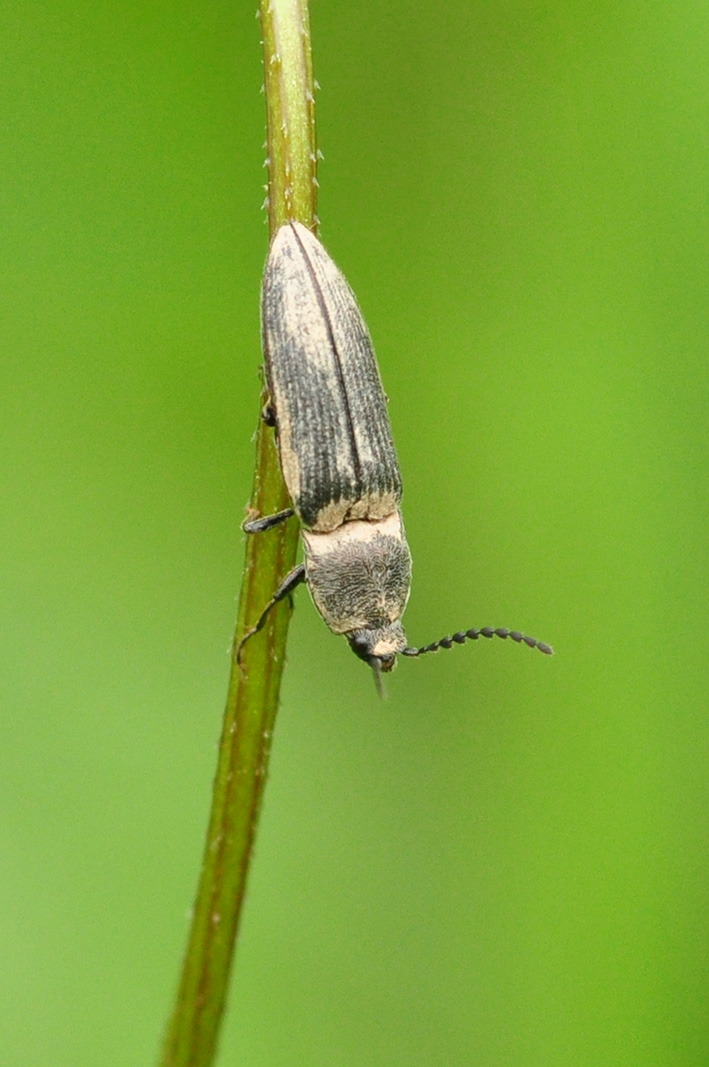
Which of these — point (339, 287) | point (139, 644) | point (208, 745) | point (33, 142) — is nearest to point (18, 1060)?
point (208, 745)

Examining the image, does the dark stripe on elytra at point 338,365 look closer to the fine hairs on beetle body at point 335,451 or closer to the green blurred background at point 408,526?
the fine hairs on beetle body at point 335,451

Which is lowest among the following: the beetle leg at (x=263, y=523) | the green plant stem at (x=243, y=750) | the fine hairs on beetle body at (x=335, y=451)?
the green plant stem at (x=243, y=750)

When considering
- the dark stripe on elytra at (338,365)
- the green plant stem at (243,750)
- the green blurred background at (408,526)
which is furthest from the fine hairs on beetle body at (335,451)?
the green blurred background at (408,526)

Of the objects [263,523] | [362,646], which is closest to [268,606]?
[263,523]

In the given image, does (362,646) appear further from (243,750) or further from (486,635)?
(243,750)

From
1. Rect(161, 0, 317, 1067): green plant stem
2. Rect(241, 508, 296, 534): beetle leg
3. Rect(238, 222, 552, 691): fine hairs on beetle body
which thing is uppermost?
Rect(238, 222, 552, 691): fine hairs on beetle body

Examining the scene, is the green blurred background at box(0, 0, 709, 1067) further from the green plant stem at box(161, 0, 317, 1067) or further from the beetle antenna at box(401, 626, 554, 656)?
the green plant stem at box(161, 0, 317, 1067)

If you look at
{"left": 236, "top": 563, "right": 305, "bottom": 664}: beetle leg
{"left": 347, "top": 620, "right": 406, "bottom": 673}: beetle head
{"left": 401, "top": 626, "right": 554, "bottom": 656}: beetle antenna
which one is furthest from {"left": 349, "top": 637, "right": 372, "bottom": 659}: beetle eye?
{"left": 236, "top": 563, "right": 305, "bottom": 664}: beetle leg
